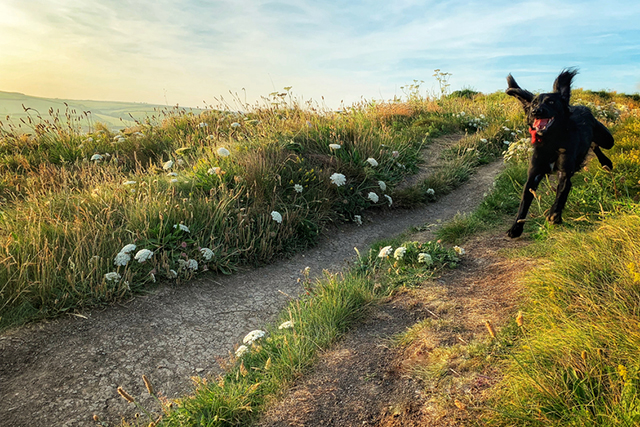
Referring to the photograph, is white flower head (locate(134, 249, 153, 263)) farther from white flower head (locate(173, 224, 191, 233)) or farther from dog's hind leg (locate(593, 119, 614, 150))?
dog's hind leg (locate(593, 119, 614, 150))

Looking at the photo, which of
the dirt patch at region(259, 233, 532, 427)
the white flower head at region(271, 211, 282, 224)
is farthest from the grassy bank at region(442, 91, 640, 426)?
the white flower head at region(271, 211, 282, 224)

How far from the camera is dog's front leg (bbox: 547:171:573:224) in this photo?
4.10 m

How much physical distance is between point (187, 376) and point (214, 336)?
0.60 metres

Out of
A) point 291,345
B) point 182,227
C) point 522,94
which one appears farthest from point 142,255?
point 522,94

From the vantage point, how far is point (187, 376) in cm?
376

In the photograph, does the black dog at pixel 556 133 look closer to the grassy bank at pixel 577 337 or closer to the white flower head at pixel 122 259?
the grassy bank at pixel 577 337

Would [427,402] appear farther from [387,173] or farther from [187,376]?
[387,173]

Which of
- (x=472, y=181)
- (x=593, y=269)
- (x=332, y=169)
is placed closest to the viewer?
(x=593, y=269)

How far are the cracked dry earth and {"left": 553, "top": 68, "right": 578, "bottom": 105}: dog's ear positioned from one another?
11.2 feet

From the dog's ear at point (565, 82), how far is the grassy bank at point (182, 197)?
140 inches

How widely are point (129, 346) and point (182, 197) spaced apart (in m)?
2.62

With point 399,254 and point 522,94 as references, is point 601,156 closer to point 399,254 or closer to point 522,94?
point 522,94

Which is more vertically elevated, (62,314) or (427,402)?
(427,402)

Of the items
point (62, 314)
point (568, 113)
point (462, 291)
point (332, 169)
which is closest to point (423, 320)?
point (462, 291)
